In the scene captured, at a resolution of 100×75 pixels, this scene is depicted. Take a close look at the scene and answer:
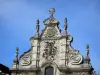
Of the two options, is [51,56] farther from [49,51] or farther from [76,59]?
[76,59]

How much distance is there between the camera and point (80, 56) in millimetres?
28938

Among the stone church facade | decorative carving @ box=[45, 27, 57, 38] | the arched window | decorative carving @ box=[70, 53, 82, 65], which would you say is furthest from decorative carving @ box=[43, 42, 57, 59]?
decorative carving @ box=[70, 53, 82, 65]

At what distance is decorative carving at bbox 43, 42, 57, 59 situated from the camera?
1159 inches

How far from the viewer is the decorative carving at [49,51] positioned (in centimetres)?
2944

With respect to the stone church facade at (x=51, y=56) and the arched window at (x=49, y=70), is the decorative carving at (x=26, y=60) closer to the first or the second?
the stone church facade at (x=51, y=56)

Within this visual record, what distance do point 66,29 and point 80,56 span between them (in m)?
3.11

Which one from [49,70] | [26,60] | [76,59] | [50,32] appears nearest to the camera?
[76,59]

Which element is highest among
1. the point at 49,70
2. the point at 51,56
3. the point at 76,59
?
the point at 51,56

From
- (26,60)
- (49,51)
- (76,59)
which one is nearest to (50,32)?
(49,51)

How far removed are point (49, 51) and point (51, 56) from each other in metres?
0.56

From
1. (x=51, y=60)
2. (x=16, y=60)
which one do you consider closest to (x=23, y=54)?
(x=16, y=60)

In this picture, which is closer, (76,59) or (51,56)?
(76,59)

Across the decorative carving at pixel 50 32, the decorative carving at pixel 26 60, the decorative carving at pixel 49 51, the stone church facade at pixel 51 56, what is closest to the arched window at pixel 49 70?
the stone church facade at pixel 51 56

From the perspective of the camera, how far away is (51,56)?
29.4 m
